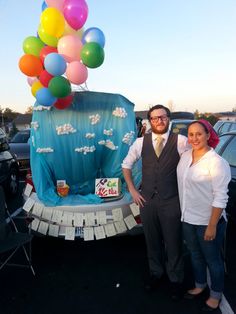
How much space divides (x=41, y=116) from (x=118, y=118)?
95cm

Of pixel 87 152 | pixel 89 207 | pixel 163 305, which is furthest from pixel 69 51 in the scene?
pixel 163 305

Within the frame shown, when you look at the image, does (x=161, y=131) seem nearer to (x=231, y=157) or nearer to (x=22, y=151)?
(x=231, y=157)

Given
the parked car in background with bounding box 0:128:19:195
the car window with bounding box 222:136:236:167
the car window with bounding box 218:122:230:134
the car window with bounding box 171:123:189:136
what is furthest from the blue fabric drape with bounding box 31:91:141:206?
the car window with bounding box 218:122:230:134

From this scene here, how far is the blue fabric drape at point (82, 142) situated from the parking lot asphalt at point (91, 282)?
80 centimetres

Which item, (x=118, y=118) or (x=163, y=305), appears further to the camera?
(x=118, y=118)

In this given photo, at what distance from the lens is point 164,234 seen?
332cm

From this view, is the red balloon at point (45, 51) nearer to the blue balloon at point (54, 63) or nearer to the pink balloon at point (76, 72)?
the blue balloon at point (54, 63)

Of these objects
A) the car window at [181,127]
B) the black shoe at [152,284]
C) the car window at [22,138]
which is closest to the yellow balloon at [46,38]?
the black shoe at [152,284]

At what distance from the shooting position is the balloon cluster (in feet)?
12.7

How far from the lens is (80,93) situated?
14.3 feet

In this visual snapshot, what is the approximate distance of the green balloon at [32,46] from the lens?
4074mm

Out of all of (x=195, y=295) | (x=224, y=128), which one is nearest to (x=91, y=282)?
(x=195, y=295)

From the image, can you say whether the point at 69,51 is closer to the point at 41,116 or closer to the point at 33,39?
the point at 33,39

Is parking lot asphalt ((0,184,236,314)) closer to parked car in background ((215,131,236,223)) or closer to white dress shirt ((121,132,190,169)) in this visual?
parked car in background ((215,131,236,223))
